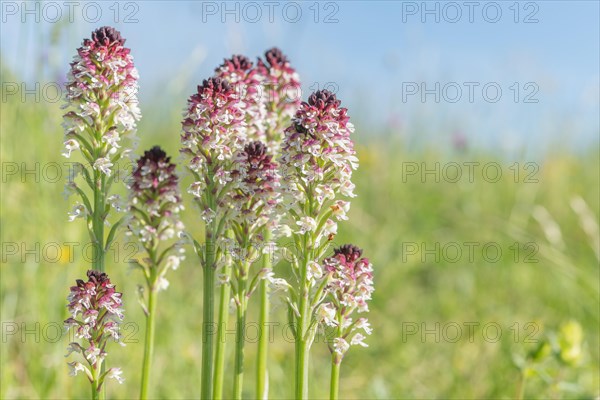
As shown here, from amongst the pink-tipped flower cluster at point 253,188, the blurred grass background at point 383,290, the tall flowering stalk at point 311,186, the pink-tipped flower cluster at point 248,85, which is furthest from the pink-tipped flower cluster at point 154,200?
the blurred grass background at point 383,290

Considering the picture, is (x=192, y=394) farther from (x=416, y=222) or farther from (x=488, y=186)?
(x=488, y=186)

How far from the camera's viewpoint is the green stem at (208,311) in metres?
2.91

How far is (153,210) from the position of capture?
2.85m

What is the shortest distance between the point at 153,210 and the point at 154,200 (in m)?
0.04

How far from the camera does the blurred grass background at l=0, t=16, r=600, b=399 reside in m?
5.51

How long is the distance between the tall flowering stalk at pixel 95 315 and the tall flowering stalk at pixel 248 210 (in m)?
0.53

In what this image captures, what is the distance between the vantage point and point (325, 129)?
274cm

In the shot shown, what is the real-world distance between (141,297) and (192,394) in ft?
8.44

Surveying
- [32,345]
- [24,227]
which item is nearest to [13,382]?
[32,345]

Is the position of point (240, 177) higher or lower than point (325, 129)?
lower

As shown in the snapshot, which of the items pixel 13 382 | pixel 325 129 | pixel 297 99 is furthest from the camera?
pixel 13 382

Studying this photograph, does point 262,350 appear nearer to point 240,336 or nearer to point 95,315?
point 240,336

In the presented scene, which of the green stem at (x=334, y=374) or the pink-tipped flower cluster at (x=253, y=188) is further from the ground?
the pink-tipped flower cluster at (x=253, y=188)

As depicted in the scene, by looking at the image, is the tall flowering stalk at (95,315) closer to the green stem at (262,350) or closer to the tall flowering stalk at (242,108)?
the tall flowering stalk at (242,108)
